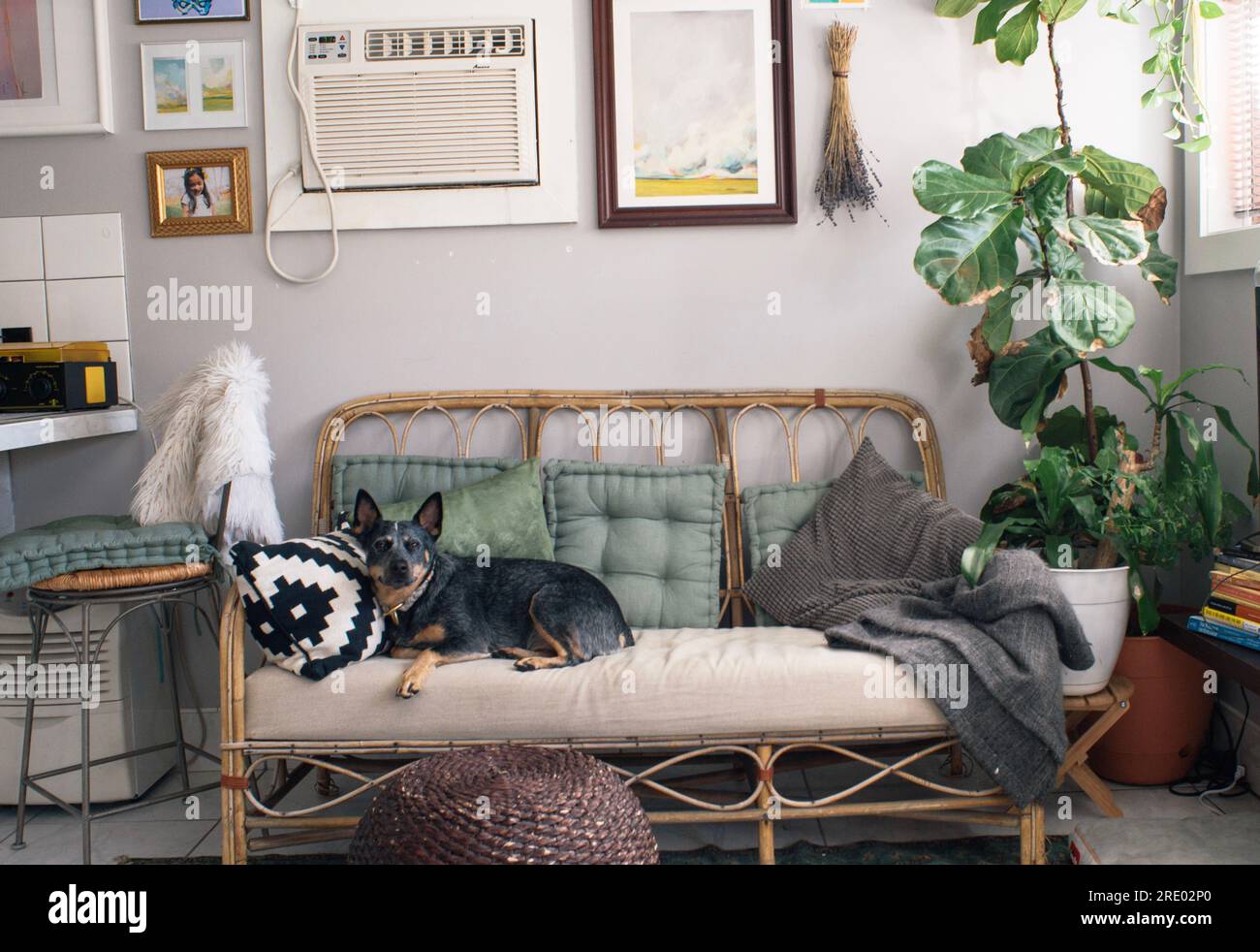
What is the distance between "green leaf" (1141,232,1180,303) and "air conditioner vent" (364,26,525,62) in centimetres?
172

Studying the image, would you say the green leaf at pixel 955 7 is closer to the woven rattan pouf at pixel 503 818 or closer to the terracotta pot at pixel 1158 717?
the terracotta pot at pixel 1158 717

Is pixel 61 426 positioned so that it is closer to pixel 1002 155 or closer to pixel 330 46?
pixel 330 46

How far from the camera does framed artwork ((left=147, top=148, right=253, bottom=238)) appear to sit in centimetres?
301

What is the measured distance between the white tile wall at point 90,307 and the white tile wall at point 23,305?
0.03 meters

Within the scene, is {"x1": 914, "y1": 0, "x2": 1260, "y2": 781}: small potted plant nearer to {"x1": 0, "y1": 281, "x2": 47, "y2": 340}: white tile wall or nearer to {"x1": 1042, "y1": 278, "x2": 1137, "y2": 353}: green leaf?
{"x1": 1042, "y1": 278, "x2": 1137, "y2": 353}: green leaf

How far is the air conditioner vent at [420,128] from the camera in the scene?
2967 millimetres

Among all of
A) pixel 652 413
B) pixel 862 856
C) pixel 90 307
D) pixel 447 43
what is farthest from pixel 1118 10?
pixel 90 307

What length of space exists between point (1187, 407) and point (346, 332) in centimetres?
231

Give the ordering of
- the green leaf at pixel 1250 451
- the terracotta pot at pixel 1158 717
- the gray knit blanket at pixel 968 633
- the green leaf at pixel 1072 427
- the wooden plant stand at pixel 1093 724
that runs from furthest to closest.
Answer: the green leaf at pixel 1072 427 < the terracotta pot at pixel 1158 717 < the green leaf at pixel 1250 451 < the wooden plant stand at pixel 1093 724 < the gray knit blanket at pixel 968 633

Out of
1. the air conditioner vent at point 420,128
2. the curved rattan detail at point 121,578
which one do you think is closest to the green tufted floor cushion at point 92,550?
the curved rattan detail at point 121,578

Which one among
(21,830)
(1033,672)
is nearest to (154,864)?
(21,830)

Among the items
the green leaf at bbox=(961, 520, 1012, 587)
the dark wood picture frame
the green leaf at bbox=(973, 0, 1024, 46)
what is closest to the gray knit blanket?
the green leaf at bbox=(961, 520, 1012, 587)

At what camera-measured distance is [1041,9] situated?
266 centimetres
